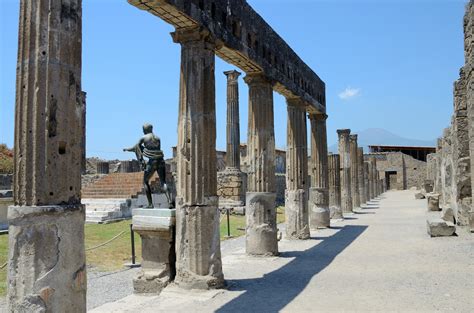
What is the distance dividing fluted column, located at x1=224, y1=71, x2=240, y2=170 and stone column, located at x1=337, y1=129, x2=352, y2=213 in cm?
574

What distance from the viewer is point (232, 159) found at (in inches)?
944

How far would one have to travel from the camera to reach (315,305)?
20.5ft

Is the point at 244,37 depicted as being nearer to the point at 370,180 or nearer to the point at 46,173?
the point at 46,173

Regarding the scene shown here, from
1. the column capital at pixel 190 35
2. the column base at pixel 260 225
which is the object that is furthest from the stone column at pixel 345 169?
the column capital at pixel 190 35

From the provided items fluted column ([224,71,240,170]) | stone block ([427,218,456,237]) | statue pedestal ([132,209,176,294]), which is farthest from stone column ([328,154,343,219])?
statue pedestal ([132,209,176,294])

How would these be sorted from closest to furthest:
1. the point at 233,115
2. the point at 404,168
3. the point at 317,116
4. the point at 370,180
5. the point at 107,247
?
1. the point at 107,247
2. the point at 317,116
3. the point at 233,115
4. the point at 370,180
5. the point at 404,168

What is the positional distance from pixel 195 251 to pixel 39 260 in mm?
3494

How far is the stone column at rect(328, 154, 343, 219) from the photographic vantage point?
2053cm

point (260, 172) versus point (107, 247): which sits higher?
point (260, 172)

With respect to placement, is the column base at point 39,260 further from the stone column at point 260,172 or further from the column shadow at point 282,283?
the stone column at point 260,172

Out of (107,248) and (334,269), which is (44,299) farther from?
(107,248)

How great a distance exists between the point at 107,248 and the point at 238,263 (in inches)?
161

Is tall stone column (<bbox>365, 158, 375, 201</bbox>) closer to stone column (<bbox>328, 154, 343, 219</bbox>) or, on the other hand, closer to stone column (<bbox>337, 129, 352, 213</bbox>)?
stone column (<bbox>337, 129, 352, 213</bbox>)

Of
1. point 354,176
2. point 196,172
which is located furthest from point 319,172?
point 354,176
